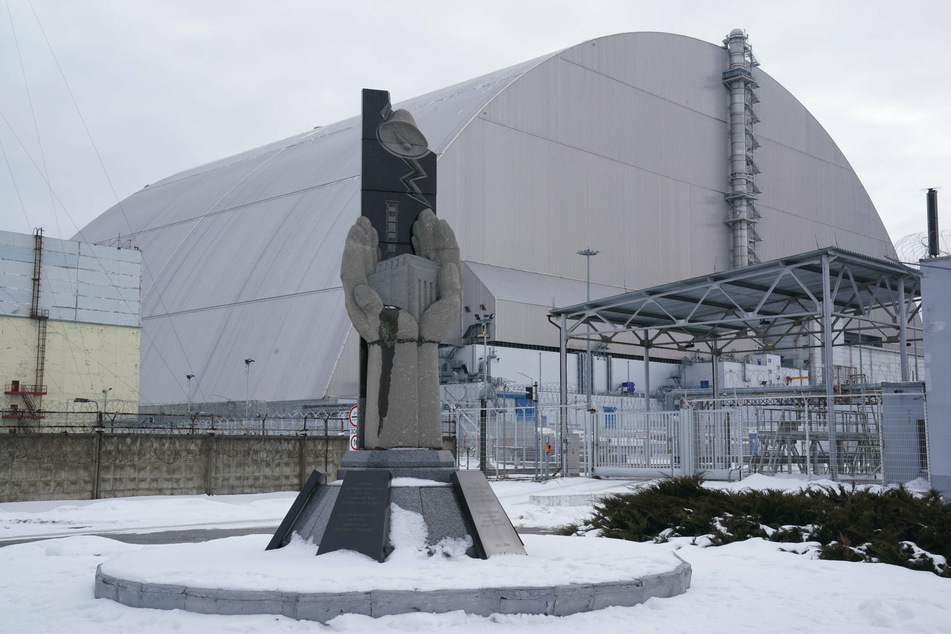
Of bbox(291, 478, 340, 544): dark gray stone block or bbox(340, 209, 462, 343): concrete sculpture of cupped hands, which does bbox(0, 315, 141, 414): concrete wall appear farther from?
bbox(291, 478, 340, 544): dark gray stone block

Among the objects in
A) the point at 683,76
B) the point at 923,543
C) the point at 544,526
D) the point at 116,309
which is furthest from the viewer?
the point at 683,76

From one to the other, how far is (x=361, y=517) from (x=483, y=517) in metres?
1.43

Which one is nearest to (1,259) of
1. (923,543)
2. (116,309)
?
(116,309)

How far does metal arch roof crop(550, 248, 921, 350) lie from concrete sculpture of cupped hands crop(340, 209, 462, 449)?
18.2 m

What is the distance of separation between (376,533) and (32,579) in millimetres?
4247

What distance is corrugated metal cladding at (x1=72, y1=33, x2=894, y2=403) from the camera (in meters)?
47.0

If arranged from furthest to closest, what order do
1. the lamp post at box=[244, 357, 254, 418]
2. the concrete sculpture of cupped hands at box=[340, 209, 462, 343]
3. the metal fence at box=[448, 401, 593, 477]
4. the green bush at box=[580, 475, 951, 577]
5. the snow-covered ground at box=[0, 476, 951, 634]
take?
the lamp post at box=[244, 357, 254, 418] < the metal fence at box=[448, 401, 593, 477] < the green bush at box=[580, 475, 951, 577] < the concrete sculpture of cupped hands at box=[340, 209, 462, 343] < the snow-covered ground at box=[0, 476, 951, 634]

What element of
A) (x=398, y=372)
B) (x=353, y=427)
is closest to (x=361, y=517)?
(x=398, y=372)

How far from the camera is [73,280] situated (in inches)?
1567

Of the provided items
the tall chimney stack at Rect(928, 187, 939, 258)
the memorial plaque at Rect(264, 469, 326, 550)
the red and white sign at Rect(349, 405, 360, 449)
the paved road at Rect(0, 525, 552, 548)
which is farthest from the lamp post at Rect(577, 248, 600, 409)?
the memorial plaque at Rect(264, 469, 326, 550)

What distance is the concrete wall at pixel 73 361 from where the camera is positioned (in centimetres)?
3744

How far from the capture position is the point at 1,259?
124ft

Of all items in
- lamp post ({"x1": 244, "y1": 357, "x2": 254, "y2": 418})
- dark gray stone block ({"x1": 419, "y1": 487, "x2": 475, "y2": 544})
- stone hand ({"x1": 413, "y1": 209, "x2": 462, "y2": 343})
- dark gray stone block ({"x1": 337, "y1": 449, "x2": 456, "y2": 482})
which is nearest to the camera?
dark gray stone block ({"x1": 419, "y1": 487, "x2": 475, "y2": 544})

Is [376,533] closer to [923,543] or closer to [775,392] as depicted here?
[923,543]
